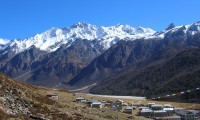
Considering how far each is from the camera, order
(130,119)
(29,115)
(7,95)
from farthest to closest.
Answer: (130,119) → (7,95) → (29,115)

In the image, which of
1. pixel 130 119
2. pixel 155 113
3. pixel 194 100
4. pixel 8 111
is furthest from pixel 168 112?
pixel 8 111

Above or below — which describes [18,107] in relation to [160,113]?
above

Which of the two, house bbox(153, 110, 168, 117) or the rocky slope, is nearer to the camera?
the rocky slope

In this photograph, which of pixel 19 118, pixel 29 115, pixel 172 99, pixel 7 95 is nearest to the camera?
pixel 19 118

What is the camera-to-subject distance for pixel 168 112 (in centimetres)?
11625

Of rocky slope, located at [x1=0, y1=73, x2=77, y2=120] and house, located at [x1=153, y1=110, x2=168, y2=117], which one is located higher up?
rocky slope, located at [x1=0, y1=73, x2=77, y2=120]

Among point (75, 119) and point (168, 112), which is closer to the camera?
point (75, 119)

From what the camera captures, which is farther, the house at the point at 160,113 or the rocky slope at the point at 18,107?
the house at the point at 160,113

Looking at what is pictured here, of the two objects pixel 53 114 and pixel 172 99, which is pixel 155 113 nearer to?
pixel 53 114

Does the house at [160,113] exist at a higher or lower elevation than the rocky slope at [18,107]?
lower

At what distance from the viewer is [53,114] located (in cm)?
4409

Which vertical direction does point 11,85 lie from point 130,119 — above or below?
above

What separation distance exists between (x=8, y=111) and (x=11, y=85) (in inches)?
310

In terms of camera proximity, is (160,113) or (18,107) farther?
(160,113)
